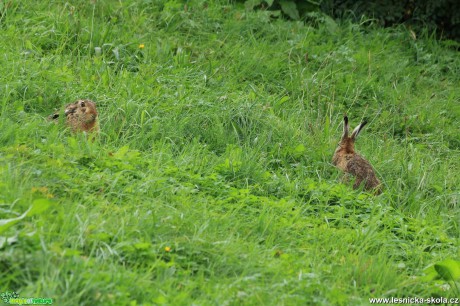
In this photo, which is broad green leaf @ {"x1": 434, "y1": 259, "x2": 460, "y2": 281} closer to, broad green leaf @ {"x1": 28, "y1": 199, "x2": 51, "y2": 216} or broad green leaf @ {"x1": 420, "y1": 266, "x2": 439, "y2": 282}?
broad green leaf @ {"x1": 420, "y1": 266, "x2": 439, "y2": 282}

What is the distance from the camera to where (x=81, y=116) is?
7461mm

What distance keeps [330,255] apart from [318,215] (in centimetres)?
97

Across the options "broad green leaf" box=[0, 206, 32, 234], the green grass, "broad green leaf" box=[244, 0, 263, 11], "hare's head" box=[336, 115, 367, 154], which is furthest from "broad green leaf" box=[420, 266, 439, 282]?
"broad green leaf" box=[244, 0, 263, 11]

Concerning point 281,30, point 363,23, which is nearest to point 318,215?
point 281,30

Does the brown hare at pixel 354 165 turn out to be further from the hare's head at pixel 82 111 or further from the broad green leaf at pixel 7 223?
the broad green leaf at pixel 7 223

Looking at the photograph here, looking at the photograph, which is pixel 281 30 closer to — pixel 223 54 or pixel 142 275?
pixel 223 54

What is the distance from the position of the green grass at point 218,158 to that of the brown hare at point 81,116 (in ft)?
0.61

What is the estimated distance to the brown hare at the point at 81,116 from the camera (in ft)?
24.3

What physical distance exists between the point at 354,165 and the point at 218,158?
4.22ft

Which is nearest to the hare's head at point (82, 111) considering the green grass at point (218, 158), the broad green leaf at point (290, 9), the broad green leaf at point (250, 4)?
the green grass at point (218, 158)

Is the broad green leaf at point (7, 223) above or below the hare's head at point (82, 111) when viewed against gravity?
above

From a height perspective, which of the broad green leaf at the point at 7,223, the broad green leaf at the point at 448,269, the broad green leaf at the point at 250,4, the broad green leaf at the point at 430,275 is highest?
the broad green leaf at the point at 7,223

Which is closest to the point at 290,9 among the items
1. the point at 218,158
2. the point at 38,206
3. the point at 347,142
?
the point at 347,142

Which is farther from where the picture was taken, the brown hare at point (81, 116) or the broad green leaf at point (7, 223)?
the brown hare at point (81, 116)
